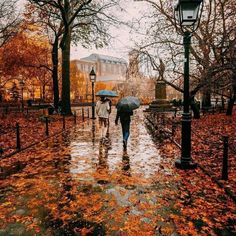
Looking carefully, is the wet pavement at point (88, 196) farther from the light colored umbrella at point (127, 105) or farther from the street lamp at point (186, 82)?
the light colored umbrella at point (127, 105)

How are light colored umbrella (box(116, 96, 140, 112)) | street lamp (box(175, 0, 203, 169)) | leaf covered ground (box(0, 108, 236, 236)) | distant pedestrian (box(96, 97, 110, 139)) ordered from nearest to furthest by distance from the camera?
1. leaf covered ground (box(0, 108, 236, 236))
2. street lamp (box(175, 0, 203, 169))
3. light colored umbrella (box(116, 96, 140, 112))
4. distant pedestrian (box(96, 97, 110, 139))

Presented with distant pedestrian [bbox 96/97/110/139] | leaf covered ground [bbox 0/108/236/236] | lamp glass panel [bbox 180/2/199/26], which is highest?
lamp glass panel [bbox 180/2/199/26]

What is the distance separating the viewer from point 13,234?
407 cm

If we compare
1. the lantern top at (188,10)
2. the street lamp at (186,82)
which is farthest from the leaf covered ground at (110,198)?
the lantern top at (188,10)

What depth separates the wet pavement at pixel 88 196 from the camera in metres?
4.30

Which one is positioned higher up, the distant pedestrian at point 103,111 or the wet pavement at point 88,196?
the distant pedestrian at point 103,111

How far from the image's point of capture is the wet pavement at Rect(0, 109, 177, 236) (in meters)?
4.30

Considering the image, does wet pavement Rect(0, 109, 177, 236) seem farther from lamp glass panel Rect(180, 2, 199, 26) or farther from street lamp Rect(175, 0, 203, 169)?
lamp glass panel Rect(180, 2, 199, 26)

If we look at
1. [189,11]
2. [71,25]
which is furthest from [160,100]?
[189,11]

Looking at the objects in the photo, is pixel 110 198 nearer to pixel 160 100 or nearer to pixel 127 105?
pixel 127 105

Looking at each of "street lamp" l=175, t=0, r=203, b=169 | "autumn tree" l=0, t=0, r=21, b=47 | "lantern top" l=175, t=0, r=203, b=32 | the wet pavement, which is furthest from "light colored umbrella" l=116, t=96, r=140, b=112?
"autumn tree" l=0, t=0, r=21, b=47

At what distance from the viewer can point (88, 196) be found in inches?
221

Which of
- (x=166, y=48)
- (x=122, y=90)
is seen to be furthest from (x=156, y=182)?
(x=122, y=90)

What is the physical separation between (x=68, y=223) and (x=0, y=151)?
629 centimetres
